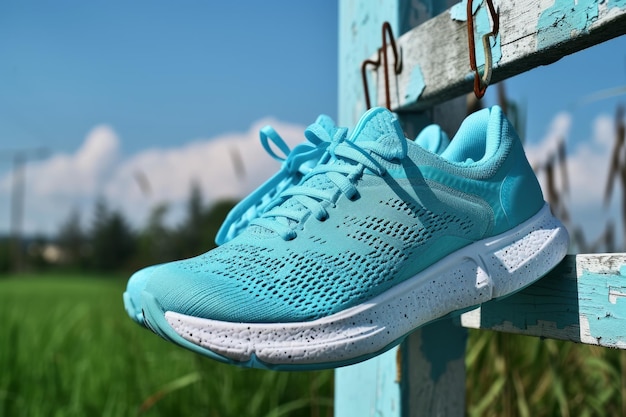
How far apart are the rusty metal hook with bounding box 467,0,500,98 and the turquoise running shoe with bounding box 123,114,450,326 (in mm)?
163

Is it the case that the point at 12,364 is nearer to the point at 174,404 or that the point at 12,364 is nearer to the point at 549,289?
the point at 174,404

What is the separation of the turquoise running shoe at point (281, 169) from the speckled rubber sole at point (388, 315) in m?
0.14

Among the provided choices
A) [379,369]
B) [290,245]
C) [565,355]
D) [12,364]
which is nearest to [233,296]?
[290,245]

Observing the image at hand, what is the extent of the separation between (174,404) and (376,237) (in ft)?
5.50

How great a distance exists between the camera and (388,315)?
2.66 ft

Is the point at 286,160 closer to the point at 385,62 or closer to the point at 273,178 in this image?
the point at 273,178

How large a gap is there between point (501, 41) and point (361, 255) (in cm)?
39

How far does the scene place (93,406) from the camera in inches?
93.6

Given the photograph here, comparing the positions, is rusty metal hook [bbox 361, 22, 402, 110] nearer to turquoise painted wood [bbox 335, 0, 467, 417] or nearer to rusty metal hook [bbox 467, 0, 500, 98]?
turquoise painted wood [bbox 335, 0, 467, 417]

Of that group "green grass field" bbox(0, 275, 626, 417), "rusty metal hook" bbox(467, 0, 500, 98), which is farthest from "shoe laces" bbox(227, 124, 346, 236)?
"green grass field" bbox(0, 275, 626, 417)

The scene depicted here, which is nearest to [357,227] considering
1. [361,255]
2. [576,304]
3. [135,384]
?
[361,255]

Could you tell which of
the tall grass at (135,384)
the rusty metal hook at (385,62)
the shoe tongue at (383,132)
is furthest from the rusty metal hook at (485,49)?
the tall grass at (135,384)

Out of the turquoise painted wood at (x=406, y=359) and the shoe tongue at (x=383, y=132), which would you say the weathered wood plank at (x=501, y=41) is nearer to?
the turquoise painted wood at (x=406, y=359)

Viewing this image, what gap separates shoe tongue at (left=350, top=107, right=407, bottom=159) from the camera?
34.5 inches
